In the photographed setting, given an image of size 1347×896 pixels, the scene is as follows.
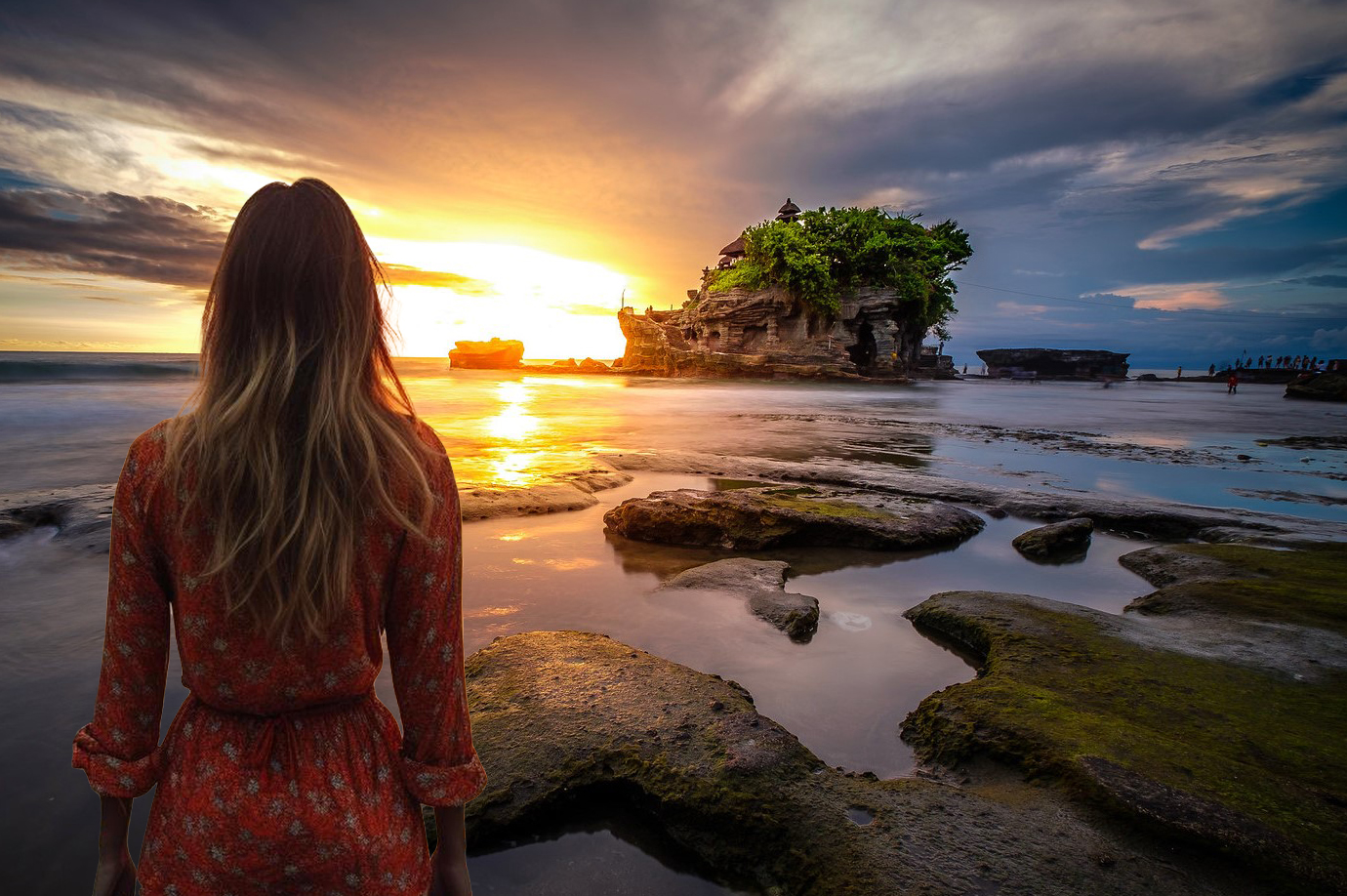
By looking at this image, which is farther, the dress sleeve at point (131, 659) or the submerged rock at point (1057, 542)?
the submerged rock at point (1057, 542)

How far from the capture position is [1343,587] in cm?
450

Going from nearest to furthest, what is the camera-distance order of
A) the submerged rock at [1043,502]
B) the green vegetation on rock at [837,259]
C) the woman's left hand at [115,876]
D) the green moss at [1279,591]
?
1. the woman's left hand at [115,876]
2. the green moss at [1279,591]
3. the submerged rock at [1043,502]
4. the green vegetation on rock at [837,259]

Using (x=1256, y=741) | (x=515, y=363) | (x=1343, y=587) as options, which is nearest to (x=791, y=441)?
(x=1343, y=587)

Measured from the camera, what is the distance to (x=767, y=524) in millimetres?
6254

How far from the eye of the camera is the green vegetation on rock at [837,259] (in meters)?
46.9

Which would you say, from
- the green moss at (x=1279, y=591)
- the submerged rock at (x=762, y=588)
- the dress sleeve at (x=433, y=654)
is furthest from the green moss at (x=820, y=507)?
the dress sleeve at (x=433, y=654)

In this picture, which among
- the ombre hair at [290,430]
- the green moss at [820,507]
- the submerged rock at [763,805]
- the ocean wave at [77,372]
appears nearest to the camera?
the ombre hair at [290,430]

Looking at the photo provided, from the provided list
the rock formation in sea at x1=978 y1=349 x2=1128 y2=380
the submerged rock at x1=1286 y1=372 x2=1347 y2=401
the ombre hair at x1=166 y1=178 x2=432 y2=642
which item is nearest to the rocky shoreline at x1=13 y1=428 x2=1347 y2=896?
the ombre hair at x1=166 y1=178 x2=432 y2=642

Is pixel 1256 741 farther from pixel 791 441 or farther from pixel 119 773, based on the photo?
pixel 791 441

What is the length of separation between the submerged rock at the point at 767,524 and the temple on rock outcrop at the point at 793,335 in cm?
4179

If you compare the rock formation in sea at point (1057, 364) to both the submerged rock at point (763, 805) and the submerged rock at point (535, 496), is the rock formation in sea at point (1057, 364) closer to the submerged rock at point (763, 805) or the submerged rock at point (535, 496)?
the submerged rock at point (535, 496)

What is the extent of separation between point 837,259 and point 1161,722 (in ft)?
164

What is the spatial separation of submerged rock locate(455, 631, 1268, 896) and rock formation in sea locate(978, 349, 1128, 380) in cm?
8813

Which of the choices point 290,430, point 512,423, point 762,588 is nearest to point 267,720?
point 290,430
